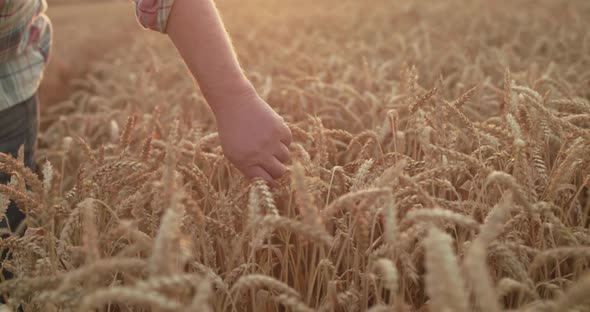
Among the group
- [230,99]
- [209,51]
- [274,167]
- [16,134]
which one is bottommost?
[16,134]

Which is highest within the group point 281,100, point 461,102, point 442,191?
point 461,102

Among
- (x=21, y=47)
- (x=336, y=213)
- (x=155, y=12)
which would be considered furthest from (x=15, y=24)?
(x=336, y=213)

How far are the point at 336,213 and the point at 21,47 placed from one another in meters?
1.19

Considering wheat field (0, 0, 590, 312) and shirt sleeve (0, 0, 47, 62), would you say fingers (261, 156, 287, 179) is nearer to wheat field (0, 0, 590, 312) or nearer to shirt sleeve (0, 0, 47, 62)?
wheat field (0, 0, 590, 312)

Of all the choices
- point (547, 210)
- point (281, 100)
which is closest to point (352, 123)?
point (281, 100)

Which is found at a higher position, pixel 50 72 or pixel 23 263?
pixel 23 263

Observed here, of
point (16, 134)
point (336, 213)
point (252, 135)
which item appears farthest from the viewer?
point (16, 134)

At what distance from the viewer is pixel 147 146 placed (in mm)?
1291

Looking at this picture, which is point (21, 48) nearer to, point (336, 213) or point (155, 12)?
point (155, 12)

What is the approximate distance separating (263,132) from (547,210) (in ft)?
2.10

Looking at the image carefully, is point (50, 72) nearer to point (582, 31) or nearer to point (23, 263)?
point (23, 263)

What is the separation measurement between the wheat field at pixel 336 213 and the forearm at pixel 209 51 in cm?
19

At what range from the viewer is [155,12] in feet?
4.40

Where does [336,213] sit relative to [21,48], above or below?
below
